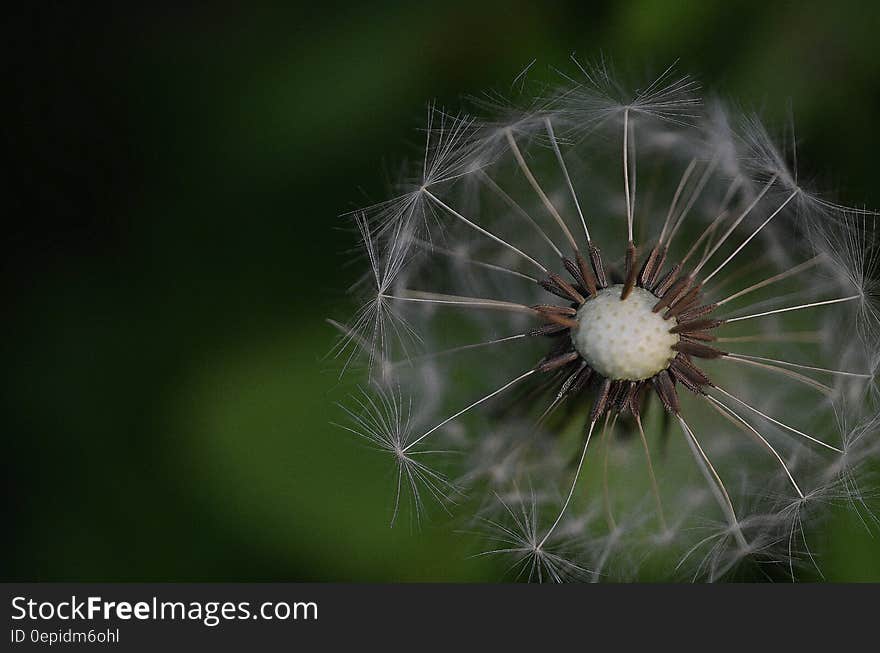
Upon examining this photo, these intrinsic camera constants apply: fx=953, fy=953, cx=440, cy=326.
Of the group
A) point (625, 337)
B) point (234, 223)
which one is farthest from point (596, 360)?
point (234, 223)

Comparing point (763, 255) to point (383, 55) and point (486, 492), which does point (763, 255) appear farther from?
point (383, 55)

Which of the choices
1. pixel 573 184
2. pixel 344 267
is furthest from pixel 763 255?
pixel 344 267

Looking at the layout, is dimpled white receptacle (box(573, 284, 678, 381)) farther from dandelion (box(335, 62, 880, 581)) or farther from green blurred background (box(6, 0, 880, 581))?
green blurred background (box(6, 0, 880, 581))

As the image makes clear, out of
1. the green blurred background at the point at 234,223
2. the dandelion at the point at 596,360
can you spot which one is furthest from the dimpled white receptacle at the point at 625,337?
the green blurred background at the point at 234,223

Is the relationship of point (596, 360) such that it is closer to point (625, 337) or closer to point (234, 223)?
point (625, 337)

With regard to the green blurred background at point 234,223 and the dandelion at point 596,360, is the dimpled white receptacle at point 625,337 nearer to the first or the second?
the dandelion at point 596,360

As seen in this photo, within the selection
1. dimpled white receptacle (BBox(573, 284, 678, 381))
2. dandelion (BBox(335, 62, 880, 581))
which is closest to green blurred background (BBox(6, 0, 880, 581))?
dandelion (BBox(335, 62, 880, 581))

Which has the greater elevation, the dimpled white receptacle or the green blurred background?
the green blurred background
